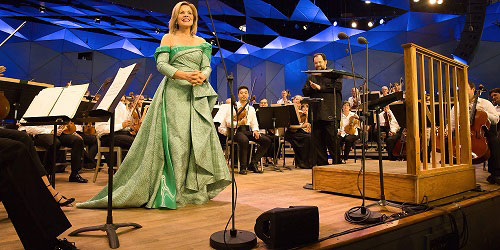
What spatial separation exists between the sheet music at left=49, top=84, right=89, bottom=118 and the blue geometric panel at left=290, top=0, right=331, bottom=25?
1080cm

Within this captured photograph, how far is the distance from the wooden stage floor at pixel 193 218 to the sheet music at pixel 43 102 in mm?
812

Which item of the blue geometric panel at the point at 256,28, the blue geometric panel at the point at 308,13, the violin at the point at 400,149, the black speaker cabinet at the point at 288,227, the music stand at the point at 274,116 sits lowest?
the black speaker cabinet at the point at 288,227

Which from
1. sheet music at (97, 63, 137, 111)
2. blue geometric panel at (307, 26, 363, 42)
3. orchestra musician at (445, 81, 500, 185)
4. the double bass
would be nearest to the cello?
the double bass

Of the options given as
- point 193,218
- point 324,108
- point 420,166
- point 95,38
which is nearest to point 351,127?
point 324,108

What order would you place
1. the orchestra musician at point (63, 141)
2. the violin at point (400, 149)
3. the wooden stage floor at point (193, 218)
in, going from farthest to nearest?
1. the violin at point (400, 149)
2. the orchestra musician at point (63, 141)
3. the wooden stage floor at point (193, 218)

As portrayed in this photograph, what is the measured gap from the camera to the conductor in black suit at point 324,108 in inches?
169

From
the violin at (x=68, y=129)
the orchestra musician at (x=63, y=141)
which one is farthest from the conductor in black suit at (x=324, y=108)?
the violin at (x=68, y=129)

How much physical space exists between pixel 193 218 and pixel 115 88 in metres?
0.98

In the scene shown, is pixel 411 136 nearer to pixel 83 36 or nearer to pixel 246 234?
pixel 246 234

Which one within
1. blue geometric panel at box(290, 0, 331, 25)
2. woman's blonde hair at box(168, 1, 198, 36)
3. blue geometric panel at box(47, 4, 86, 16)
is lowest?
woman's blonde hair at box(168, 1, 198, 36)

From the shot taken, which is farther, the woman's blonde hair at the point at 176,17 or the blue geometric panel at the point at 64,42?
the blue geometric panel at the point at 64,42

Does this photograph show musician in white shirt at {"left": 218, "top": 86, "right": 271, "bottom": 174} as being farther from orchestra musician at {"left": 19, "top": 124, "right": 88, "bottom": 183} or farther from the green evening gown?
the green evening gown

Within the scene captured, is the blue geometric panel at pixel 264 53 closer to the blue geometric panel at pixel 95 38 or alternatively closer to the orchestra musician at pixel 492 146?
the blue geometric panel at pixel 95 38

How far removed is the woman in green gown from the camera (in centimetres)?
278
